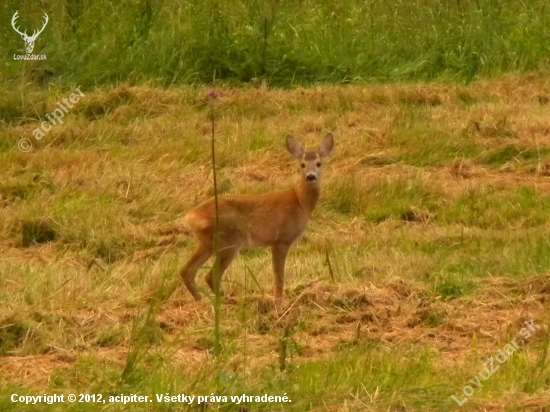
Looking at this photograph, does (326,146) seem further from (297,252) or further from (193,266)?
(193,266)

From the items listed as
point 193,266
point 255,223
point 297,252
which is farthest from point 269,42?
point 193,266

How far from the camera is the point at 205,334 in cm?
701

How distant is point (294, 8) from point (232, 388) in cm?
1057

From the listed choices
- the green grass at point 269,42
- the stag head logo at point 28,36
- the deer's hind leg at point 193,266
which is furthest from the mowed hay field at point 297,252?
the stag head logo at point 28,36

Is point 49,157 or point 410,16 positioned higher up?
point 410,16

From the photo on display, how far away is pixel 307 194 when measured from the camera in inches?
353

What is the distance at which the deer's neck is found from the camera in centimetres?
893

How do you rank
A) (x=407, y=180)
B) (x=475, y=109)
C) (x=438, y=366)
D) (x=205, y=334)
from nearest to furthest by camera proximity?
(x=438, y=366) → (x=205, y=334) → (x=407, y=180) → (x=475, y=109)

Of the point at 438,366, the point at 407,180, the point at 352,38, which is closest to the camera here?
the point at 438,366

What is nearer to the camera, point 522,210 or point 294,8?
point 522,210

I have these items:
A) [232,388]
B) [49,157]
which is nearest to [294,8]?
[49,157]

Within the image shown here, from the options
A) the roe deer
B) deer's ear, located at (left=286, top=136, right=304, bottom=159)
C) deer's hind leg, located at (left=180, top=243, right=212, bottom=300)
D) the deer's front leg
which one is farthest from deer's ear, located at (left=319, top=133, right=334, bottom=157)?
deer's hind leg, located at (left=180, top=243, right=212, bottom=300)

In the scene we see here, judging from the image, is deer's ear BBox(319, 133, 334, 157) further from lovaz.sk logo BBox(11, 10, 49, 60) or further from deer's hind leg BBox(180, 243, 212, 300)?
lovaz.sk logo BBox(11, 10, 49, 60)

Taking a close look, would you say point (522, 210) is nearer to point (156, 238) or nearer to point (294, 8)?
point (156, 238)
